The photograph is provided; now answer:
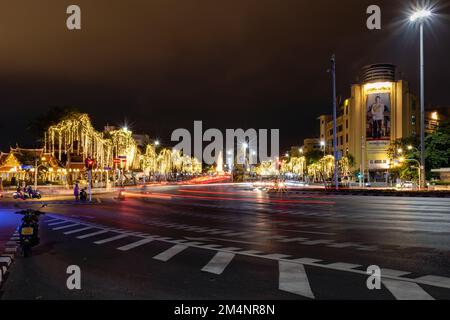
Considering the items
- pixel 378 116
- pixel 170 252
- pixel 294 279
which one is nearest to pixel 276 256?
pixel 294 279

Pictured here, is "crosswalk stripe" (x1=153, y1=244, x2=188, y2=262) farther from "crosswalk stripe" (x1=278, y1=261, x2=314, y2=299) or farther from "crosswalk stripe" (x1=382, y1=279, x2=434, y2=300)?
"crosswalk stripe" (x1=382, y1=279, x2=434, y2=300)

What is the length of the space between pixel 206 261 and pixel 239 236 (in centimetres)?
487

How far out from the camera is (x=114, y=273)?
9531 mm

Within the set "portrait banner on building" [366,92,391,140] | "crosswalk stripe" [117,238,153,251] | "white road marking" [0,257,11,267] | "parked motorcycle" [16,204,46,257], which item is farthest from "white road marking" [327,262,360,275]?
"portrait banner on building" [366,92,391,140]

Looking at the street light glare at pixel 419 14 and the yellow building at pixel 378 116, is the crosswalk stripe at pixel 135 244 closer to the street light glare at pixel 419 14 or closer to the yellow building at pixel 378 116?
the street light glare at pixel 419 14

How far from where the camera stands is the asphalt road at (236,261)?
798 centimetres

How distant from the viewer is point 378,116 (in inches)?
4422

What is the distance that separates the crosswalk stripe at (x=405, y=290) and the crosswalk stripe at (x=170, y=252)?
541cm

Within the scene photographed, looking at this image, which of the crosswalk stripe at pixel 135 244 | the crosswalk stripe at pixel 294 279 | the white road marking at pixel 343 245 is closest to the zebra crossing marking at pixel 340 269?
the crosswalk stripe at pixel 294 279

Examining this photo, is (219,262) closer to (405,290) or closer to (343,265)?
(343,265)

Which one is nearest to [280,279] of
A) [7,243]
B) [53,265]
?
[53,265]

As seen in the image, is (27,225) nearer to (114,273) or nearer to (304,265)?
(114,273)

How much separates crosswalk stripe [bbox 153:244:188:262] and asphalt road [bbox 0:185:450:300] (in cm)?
3

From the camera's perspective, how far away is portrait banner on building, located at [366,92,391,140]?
366ft
